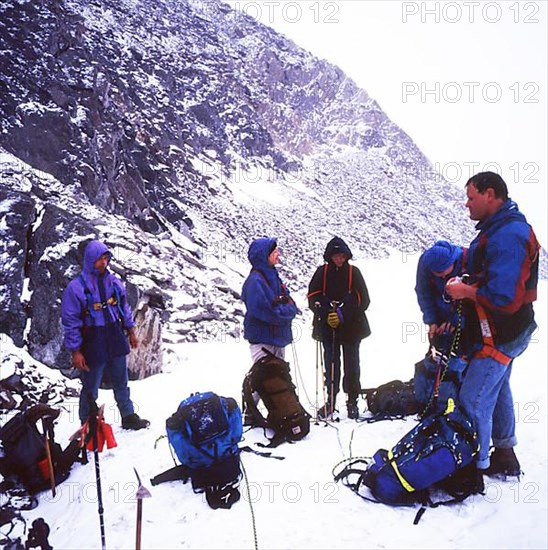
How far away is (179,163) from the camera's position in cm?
3131

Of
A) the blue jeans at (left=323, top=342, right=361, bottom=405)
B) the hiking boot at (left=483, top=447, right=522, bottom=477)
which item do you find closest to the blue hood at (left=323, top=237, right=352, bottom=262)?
the blue jeans at (left=323, top=342, right=361, bottom=405)

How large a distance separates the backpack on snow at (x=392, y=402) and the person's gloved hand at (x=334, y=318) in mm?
1035

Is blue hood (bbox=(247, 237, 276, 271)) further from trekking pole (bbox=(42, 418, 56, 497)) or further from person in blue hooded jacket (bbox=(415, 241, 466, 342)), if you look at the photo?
trekking pole (bbox=(42, 418, 56, 497))

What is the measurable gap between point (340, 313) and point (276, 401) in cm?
121

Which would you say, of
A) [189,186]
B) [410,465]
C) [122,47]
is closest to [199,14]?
[122,47]

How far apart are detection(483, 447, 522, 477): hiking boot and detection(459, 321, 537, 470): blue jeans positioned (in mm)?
229

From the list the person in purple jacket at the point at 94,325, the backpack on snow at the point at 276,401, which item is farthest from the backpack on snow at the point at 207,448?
the person in purple jacket at the point at 94,325

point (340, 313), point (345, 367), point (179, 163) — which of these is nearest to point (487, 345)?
point (340, 313)

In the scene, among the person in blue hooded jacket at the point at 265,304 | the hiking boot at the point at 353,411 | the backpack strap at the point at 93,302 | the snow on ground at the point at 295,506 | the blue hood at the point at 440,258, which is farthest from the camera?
the hiking boot at the point at 353,411

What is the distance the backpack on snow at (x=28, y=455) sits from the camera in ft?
12.0

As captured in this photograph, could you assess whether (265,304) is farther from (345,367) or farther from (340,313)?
(345,367)

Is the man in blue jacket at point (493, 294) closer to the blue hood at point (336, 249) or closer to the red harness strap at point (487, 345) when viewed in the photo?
the red harness strap at point (487, 345)

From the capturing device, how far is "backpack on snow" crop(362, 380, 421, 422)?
15.5 ft

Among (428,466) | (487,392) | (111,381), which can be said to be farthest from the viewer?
(111,381)
